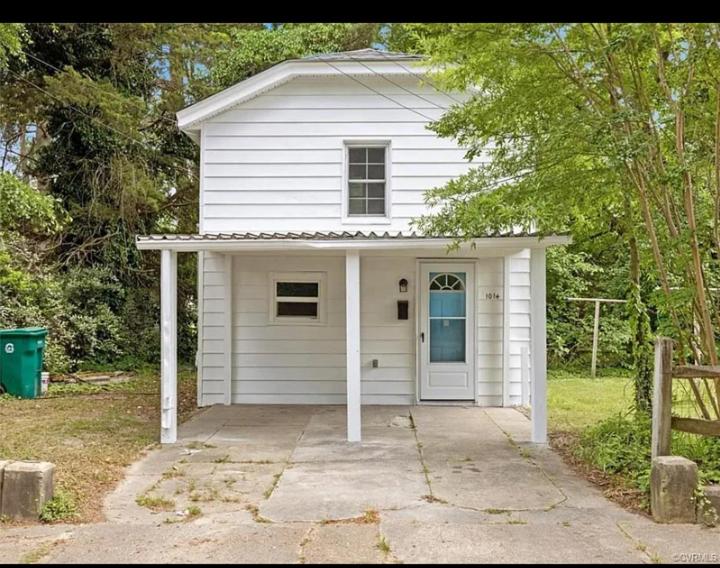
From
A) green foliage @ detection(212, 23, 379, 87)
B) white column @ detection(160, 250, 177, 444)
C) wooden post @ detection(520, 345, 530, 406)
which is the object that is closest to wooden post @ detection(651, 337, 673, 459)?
wooden post @ detection(520, 345, 530, 406)

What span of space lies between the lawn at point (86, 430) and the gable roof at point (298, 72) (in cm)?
449

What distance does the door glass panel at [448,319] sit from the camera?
8.91 m

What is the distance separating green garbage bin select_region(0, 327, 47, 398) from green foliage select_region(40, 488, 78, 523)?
5.89 metres

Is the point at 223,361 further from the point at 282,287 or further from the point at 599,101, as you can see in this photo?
the point at 599,101

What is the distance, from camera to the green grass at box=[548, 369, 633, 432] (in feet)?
25.7

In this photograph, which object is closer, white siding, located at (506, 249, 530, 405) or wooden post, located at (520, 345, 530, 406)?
wooden post, located at (520, 345, 530, 406)

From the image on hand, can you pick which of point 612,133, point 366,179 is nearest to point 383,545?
point 612,133

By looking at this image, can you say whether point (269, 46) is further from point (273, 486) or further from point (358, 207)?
point (273, 486)

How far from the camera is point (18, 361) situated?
9570mm

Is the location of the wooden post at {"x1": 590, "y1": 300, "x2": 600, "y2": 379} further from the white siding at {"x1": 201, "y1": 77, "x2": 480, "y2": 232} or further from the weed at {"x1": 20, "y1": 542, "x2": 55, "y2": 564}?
the weed at {"x1": 20, "y1": 542, "x2": 55, "y2": 564}

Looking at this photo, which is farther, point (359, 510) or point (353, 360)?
point (353, 360)

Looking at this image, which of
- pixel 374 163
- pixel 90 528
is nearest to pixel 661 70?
pixel 374 163

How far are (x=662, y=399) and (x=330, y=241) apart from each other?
3.64 meters

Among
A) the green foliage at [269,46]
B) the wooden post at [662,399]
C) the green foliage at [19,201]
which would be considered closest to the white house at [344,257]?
Result: the green foliage at [19,201]
